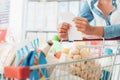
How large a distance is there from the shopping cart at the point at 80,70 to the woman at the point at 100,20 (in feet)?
0.40

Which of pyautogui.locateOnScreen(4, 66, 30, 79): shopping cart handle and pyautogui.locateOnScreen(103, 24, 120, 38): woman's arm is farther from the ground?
pyautogui.locateOnScreen(103, 24, 120, 38): woman's arm

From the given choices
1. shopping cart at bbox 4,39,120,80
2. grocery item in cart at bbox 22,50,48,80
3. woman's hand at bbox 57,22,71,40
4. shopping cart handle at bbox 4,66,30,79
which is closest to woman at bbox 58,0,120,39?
woman's hand at bbox 57,22,71,40

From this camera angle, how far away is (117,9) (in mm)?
1184

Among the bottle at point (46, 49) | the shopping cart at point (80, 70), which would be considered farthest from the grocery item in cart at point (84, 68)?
the bottle at point (46, 49)

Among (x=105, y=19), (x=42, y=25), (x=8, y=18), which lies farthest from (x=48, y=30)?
(x=105, y=19)

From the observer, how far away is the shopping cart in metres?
0.60

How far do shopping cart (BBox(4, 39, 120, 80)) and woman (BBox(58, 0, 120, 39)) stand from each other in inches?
4.8

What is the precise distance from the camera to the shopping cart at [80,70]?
1.97 ft

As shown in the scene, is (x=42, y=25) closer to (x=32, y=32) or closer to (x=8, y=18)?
(x=32, y=32)

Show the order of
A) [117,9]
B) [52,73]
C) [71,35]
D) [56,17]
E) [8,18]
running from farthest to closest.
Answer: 1. [8,18]
2. [56,17]
3. [117,9]
4. [71,35]
5. [52,73]

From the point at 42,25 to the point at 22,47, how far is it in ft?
6.50

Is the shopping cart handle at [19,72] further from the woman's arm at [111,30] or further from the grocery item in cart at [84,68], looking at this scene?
the woman's arm at [111,30]

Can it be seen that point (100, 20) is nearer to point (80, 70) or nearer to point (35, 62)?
point (80, 70)

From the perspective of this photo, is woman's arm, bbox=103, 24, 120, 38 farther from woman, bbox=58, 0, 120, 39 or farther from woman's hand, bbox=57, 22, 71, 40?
woman's hand, bbox=57, 22, 71, 40
